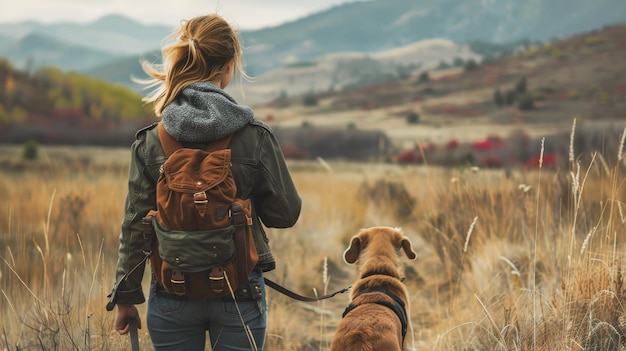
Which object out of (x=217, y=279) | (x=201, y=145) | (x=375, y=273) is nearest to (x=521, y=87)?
(x=375, y=273)

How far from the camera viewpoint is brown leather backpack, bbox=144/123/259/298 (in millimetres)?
2768

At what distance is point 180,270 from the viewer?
282cm

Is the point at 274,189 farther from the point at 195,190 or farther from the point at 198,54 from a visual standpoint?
the point at 198,54

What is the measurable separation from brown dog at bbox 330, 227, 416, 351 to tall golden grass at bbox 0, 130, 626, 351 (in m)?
0.36

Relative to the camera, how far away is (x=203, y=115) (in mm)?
2844

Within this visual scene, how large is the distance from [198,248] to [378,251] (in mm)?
2118

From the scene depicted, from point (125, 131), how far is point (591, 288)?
81.7ft

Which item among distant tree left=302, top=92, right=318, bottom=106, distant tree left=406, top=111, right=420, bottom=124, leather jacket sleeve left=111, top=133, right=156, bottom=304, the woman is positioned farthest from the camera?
distant tree left=302, top=92, right=318, bottom=106

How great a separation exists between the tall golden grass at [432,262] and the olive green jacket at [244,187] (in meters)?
1.12

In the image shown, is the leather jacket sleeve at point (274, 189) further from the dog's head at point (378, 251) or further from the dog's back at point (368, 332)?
the dog's head at point (378, 251)

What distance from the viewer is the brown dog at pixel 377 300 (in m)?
3.49

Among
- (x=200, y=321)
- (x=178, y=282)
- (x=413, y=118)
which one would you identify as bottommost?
(x=413, y=118)

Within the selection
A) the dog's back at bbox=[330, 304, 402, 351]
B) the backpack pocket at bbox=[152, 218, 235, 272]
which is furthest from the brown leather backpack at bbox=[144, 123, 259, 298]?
the dog's back at bbox=[330, 304, 402, 351]

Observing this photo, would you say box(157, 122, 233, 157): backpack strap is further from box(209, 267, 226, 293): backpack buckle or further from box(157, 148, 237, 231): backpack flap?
box(209, 267, 226, 293): backpack buckle
